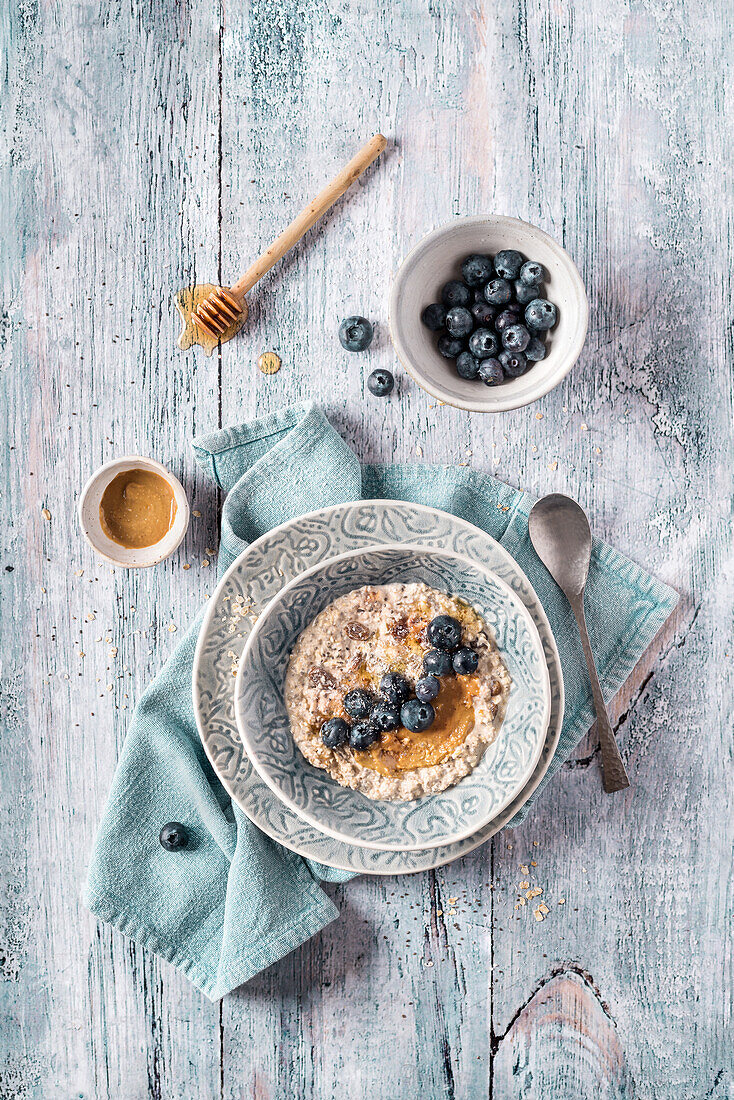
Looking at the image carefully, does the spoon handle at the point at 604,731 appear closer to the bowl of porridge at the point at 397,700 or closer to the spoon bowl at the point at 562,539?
the spoon bowl at the point at 562,539

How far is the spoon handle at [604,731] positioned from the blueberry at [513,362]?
554mm

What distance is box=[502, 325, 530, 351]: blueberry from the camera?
1.87 metres

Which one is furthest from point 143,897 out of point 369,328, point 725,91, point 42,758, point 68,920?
point 725,91

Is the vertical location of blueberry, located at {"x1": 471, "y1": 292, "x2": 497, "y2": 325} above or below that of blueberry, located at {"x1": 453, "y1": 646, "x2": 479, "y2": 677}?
above

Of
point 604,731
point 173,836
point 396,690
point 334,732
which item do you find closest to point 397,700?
point 396,690

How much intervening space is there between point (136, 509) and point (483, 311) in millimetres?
952

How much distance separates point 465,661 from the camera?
5.94 feet

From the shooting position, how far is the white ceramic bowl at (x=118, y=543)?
6.43 feet

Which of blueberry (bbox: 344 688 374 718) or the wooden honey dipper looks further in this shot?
the wooden honey dipper

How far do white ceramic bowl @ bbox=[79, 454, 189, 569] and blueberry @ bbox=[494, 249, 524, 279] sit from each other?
0.91m

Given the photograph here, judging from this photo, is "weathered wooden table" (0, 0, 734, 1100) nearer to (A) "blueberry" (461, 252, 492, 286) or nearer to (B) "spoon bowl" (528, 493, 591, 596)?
(B) "spoon bowl" (528, 493, 591, 596)

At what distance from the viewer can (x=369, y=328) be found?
204 centimetres

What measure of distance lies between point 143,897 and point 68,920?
0.85ft

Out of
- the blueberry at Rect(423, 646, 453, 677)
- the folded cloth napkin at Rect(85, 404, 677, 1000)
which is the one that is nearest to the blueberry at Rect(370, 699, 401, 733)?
the blueberry at Rect(423, 646, 453, 677)
